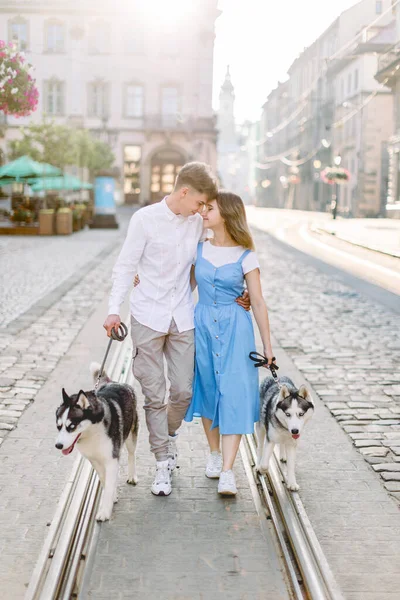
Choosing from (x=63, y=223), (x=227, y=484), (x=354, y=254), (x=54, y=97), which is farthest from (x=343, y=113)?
(x=227, y=484)

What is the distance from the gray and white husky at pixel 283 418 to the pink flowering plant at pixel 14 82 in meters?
9.60

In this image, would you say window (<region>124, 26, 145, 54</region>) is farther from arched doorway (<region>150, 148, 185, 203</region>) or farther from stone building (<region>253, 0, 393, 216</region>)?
stone building (<region>253, 0, 393, 216</region>)

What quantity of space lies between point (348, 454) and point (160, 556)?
202cm

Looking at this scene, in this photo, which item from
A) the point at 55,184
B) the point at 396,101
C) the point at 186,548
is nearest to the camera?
the point at 186,548

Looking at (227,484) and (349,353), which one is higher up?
(227,484)

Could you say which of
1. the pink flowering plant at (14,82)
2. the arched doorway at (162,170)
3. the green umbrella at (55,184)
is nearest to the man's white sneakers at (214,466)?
the pink flowering plant at (14,82)

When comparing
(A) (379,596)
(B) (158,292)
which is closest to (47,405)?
(B) (158,292)

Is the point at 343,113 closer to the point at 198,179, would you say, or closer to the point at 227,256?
the point at 227,256

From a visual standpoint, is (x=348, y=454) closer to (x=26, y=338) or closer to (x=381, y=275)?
(x=26, y=338)

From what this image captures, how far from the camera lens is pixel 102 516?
4172mm

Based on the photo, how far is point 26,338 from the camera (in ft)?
31.0

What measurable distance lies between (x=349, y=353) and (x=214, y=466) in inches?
168

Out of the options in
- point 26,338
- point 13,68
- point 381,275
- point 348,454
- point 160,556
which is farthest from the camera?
point 381,275

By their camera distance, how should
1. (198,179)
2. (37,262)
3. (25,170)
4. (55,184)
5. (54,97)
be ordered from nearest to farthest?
(198,179) < (37,262) < (25,170) < (55,184) < (54,97)
